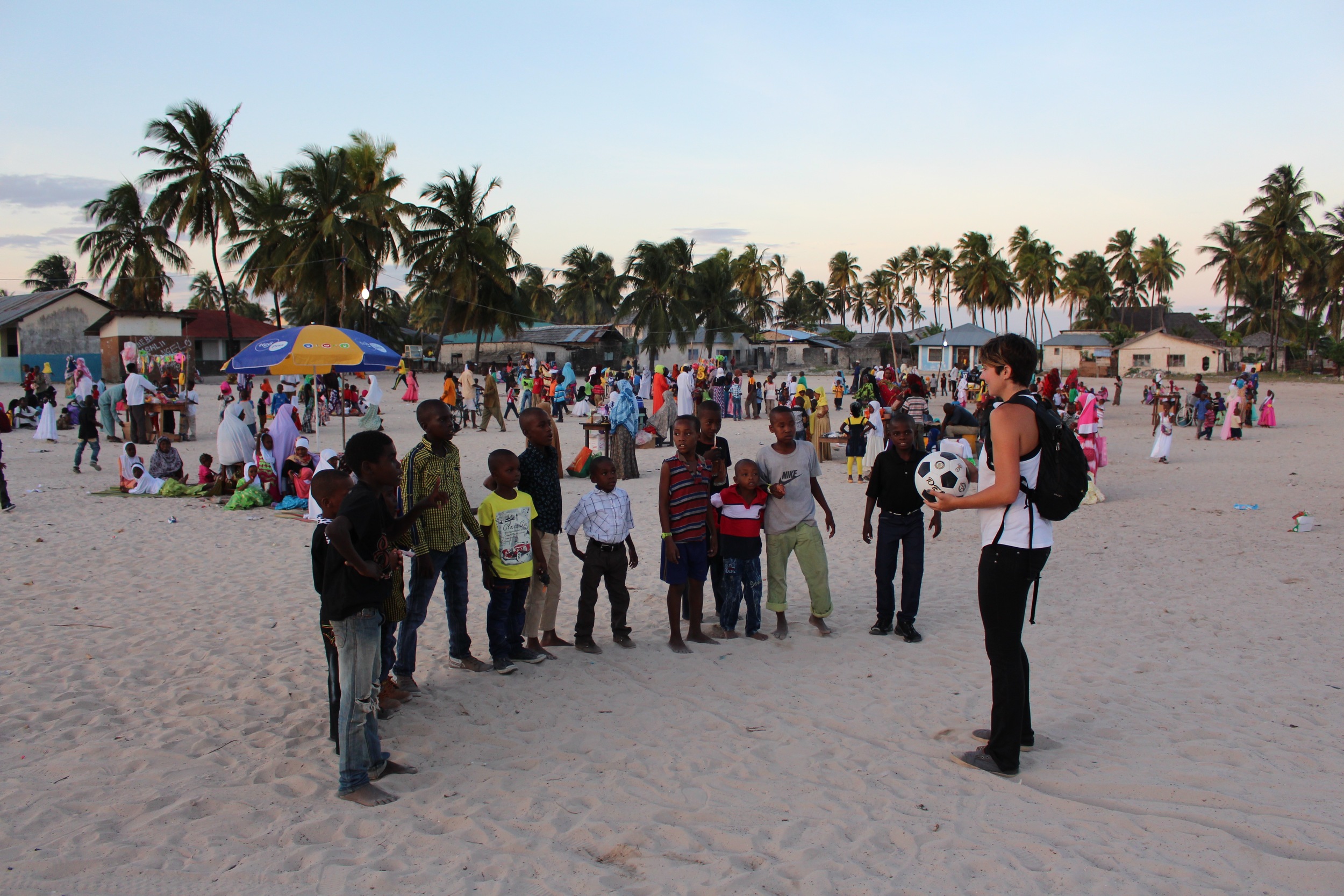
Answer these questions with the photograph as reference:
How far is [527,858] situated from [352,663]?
1136 millimetres

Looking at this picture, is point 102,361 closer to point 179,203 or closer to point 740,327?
point 179,203

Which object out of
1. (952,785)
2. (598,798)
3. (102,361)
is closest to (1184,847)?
(952,785)

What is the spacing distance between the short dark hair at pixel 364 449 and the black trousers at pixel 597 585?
75.3 inches

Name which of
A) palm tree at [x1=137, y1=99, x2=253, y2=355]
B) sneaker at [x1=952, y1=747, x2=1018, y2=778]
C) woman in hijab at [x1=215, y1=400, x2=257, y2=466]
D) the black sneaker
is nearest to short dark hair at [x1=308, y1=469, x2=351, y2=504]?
sneaker at [x1=952, y1=747, x2=1018, y2=778]

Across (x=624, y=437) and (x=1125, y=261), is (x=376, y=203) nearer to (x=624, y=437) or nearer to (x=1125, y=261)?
(x=624, y=437)

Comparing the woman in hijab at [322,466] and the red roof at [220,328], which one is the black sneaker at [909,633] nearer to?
the woman in hijab at [322,466]

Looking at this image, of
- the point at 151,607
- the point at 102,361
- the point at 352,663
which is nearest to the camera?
the point at 352,663

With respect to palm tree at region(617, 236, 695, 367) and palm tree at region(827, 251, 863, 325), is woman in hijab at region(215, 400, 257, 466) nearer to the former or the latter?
palm tree at region(617, 236, 695, 367)

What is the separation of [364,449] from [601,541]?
2.04 metres

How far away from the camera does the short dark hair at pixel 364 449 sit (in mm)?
3881

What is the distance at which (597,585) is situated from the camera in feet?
19.0

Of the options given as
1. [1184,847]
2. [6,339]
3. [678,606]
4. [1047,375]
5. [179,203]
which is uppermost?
[179,203]

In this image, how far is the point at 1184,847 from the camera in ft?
11.0

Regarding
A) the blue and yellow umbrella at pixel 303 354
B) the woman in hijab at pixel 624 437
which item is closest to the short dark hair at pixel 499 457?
the woman in hijab at pixel 624 437
